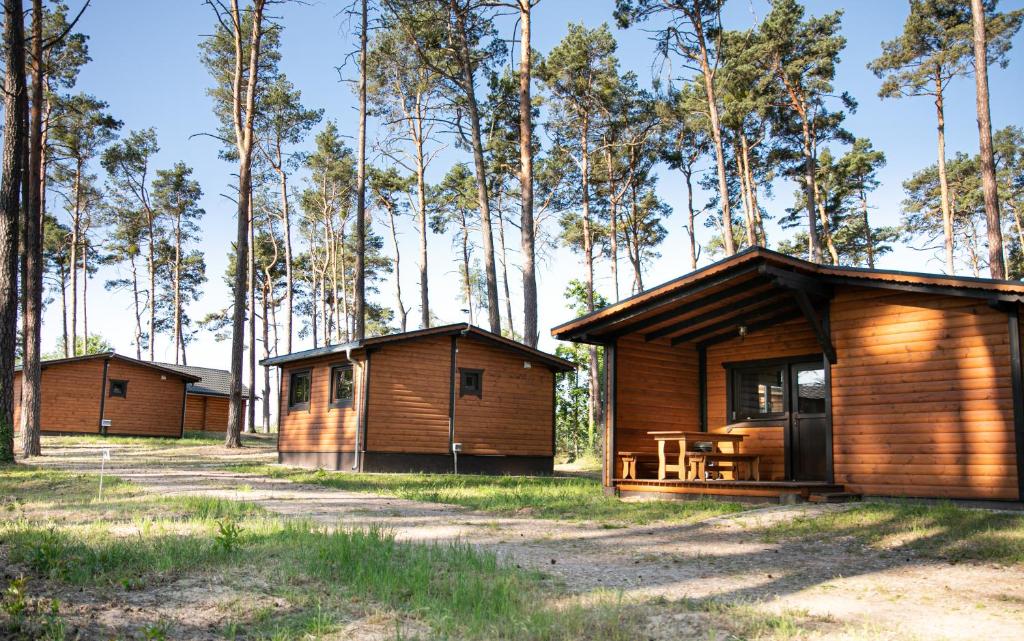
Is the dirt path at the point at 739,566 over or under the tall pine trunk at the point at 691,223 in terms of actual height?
under

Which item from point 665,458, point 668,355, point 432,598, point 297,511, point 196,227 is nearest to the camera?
point 432,598

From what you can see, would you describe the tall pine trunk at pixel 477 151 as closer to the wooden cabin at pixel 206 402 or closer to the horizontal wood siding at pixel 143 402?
the horizontal wood siding at pixel 143 402

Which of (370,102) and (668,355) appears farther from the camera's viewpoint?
(370,102)

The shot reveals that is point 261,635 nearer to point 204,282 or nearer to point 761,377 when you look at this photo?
point 761,377

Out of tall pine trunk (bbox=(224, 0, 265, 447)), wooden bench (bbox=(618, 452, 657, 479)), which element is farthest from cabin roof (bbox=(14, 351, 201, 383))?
wooden bench (bbox=(618, 452, 657, 479))

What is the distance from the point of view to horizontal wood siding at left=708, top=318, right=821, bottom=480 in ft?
38.4

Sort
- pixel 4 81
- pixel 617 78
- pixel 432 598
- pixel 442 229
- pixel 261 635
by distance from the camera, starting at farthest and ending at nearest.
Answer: pixel 442 229 < pixel 617 78 < pixel 4 81 < pixel 432 598 < pixel 261 635

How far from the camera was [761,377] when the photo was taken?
40.4 ft

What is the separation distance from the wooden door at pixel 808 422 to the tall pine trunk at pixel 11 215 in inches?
521

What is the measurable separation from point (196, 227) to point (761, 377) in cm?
3630

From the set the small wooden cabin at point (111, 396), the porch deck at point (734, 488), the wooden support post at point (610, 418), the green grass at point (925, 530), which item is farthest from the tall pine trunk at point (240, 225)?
the green grass at point (925, 530)

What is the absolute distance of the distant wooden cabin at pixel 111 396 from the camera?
2742 centimetres

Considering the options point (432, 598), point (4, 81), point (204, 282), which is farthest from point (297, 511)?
point (204, 282)

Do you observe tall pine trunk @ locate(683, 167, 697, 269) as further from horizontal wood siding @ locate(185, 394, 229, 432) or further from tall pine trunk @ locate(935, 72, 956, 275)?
horizontal wood siding @ locate(185, 394, 229, 432)
